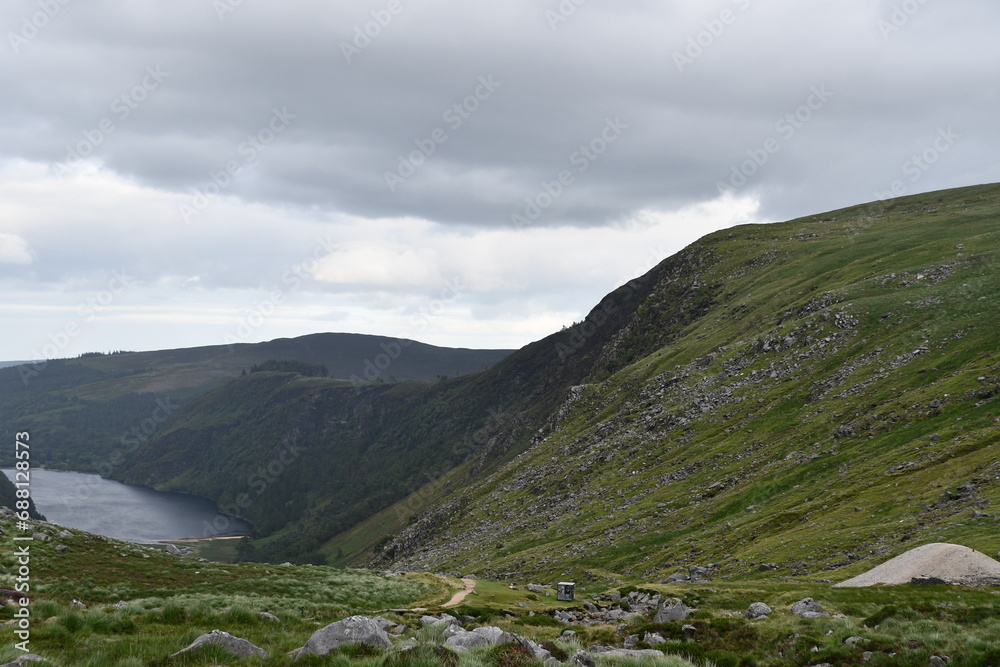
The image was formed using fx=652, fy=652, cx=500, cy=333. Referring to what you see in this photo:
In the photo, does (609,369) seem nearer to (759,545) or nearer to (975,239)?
(975,239)

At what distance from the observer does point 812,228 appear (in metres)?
189

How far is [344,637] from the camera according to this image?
745 inches

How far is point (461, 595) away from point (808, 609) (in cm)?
2523

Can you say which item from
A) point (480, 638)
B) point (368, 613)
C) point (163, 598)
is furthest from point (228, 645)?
point (163, 598)

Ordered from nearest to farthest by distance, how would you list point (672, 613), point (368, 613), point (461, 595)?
point (672, 613)
point (368, 613)
point (461, 595)

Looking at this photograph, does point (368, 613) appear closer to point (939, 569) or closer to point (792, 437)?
point (939, 569)

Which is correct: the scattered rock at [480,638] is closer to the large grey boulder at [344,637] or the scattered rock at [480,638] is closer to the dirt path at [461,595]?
the large grey boulder at [344,637]

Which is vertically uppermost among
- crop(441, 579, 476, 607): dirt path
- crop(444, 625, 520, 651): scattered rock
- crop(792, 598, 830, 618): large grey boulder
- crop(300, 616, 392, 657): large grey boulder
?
crop(300, 616, 392, 657): large grey boulder

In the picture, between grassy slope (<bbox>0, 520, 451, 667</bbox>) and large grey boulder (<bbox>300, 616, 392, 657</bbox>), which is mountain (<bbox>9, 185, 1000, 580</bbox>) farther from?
large grey boulder (<bbox>300, 616, 392, 657</bbox>)

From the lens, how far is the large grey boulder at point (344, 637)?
1841 cm

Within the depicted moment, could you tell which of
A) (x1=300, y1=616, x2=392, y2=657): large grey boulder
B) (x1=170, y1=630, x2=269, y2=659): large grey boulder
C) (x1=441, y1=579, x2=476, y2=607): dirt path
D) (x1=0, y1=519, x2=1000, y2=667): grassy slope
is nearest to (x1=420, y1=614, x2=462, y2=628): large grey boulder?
(x1=0, y1=519, x2=1000, y2=667): grassy slope

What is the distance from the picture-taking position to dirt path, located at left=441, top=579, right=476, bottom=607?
43734mm

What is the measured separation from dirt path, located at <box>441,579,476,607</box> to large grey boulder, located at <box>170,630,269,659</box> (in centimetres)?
2407

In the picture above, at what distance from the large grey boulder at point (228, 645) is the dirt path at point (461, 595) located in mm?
24074
